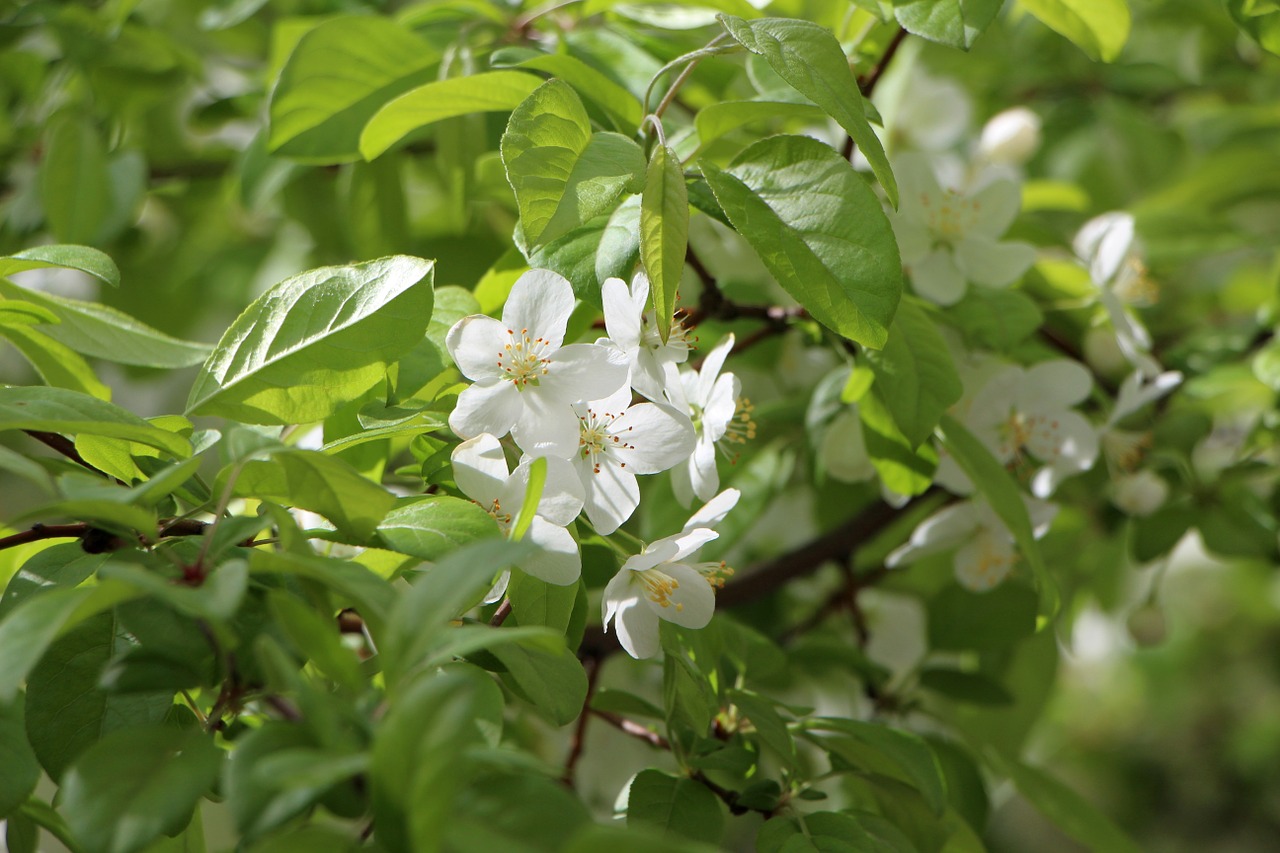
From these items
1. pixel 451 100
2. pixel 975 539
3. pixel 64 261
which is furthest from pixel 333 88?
pixel 975 539

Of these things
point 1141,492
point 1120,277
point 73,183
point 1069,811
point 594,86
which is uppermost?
point 594,86

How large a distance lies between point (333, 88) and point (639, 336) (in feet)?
1.16

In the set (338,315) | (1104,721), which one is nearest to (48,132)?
(338,315)

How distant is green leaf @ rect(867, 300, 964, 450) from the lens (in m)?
0.67

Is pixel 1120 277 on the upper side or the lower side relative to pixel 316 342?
lower

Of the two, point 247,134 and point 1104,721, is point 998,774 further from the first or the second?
point 1104,721

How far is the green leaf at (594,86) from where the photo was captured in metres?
0.66

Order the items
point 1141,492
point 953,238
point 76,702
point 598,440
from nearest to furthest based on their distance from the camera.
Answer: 1. point 76,702
2. point 598,440
3. point 953,238
4. point 1141,492

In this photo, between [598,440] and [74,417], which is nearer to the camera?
[74,417]

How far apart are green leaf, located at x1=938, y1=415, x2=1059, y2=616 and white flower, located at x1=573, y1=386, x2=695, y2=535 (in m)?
0.22

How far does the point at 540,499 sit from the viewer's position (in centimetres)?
51

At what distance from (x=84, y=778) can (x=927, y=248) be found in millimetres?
647

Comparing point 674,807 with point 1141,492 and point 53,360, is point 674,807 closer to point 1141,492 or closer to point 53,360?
point 53,360

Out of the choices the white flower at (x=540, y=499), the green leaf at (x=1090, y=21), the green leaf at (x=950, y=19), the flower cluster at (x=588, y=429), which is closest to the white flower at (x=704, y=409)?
the flower cluster at (x=588, y=429)
